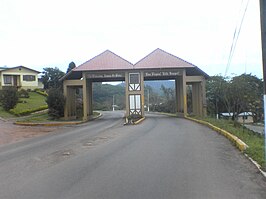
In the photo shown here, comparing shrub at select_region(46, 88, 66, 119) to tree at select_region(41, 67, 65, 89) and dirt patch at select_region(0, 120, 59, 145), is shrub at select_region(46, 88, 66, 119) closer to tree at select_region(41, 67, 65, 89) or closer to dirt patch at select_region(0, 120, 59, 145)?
dirt patch at select_region(0, 120, 59, 145)

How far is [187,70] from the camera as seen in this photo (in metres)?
45.9

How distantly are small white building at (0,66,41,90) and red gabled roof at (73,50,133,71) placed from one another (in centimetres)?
2623

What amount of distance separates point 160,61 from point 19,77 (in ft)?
111

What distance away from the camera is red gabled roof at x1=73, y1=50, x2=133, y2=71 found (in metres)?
44.0

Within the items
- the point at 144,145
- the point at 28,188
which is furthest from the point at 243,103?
the point at 28,188

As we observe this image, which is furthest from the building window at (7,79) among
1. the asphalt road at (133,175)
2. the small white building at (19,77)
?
the asphalt road at (133,175)

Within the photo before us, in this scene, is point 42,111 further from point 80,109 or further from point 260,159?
point 260,159

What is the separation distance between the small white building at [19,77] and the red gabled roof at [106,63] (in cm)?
2623

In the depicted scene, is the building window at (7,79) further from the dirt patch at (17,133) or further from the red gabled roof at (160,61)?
the dirt patch at (17,133)

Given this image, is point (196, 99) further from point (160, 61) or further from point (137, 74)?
point (137, 74)

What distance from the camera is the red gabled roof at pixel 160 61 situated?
144ft

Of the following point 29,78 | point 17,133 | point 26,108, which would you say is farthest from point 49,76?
point 17,133

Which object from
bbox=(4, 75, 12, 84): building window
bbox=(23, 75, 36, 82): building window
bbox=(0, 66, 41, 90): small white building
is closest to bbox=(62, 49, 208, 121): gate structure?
bbox=(0, 66, 41, 90): small white building

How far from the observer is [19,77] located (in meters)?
68.9
